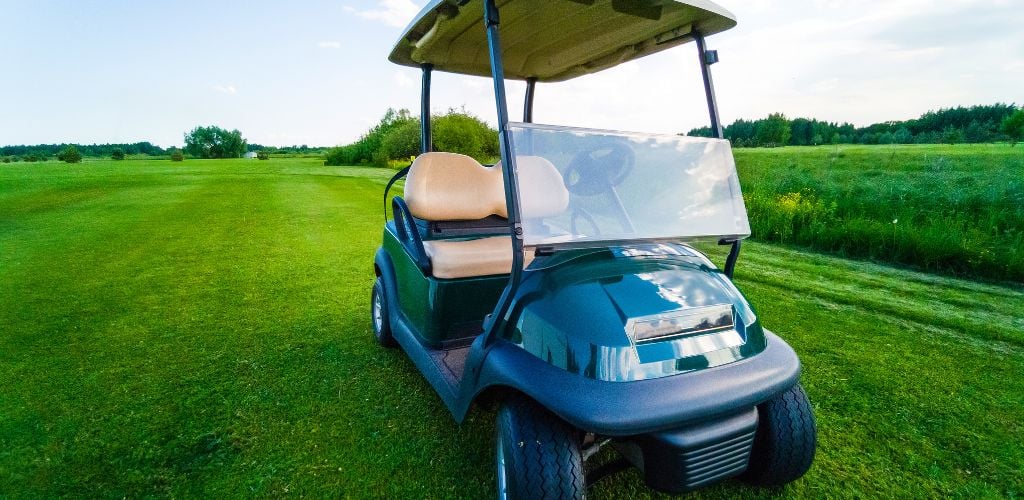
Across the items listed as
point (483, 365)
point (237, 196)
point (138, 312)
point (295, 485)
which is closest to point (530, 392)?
point (483, 365)

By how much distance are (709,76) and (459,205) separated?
1.53 meters

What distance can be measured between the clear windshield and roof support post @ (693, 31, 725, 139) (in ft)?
0.48

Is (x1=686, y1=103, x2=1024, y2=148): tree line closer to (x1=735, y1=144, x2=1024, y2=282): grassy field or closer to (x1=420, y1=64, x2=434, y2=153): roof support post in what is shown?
(x1=735, y1=144, x2=1024, y2=282): grassy field

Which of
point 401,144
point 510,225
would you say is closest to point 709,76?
point 510,225

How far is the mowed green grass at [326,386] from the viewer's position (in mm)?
2102

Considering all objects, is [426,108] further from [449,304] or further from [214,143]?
[214,143]

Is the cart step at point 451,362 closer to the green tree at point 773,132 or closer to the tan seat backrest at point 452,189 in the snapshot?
the tan seat backrest at point 452,189

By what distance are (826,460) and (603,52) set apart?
218 cm

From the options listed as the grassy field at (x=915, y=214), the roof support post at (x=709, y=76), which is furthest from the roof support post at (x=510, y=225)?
the grassy field at (x=915, y=214)

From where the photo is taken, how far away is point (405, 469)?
2.14 m

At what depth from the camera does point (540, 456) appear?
152cm

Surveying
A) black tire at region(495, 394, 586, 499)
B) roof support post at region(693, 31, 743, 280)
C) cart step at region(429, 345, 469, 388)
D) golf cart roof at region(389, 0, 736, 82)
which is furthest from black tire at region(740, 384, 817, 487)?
golf cart roof at region(389, 0, 736, 82)

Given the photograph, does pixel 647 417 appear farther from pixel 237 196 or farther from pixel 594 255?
pixel 237 196

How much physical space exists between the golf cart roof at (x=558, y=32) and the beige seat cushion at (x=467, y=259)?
1015 millimetres
